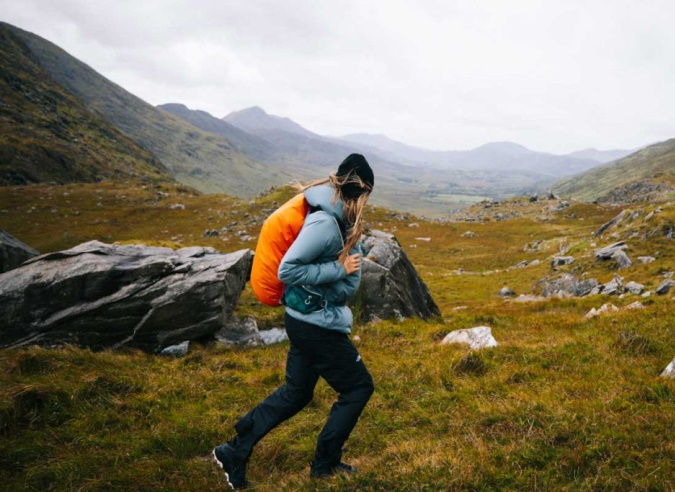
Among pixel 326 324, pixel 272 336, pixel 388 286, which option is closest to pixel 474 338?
pixel 388 286

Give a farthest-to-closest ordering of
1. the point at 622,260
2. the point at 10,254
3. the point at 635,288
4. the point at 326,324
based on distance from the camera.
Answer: the point at 622,260, the point at 635,288, the point at 10,254, the point at 326,324

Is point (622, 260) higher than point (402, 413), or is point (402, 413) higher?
point (622, 260)

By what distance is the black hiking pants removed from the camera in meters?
5.59

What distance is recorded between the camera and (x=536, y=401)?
7.28 meters

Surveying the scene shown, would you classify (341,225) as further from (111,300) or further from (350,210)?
(111,300)

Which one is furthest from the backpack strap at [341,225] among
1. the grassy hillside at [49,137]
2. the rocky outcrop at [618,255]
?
the grassy hillside at [49,137]

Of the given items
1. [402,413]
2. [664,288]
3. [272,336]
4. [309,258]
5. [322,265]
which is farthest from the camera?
[664,288]

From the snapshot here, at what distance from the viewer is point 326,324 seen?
5488mm

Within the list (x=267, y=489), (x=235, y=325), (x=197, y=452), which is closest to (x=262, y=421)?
(x=267, y=489)

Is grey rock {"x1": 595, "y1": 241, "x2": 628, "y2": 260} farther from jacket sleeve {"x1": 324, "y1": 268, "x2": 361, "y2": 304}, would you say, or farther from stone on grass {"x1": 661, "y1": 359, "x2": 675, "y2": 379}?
jacket sleeve {"x1": 324, "y1": 268, "x2": 361, "y2": 304}

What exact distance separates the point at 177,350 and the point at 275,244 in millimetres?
8655

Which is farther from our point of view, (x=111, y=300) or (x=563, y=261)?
(x=563, y=261)

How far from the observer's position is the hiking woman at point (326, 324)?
5.37 metres

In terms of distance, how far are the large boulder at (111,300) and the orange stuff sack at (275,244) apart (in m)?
8.15
